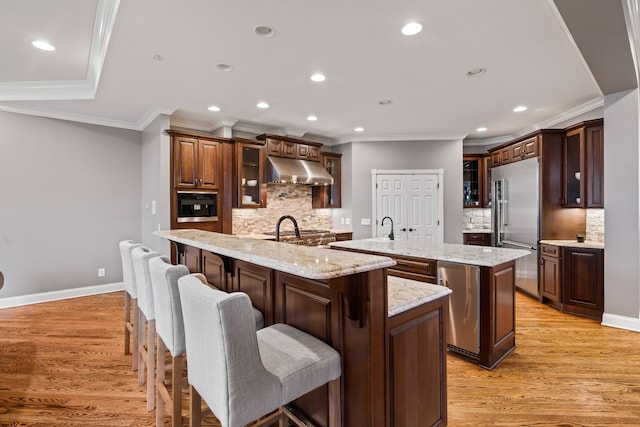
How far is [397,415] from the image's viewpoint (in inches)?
54.9

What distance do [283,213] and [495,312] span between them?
410 centimetres

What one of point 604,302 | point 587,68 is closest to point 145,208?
point 587,68

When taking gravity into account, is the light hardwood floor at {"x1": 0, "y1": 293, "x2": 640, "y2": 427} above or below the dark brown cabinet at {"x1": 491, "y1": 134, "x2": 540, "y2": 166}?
below

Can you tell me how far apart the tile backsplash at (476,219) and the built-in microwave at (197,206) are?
16.0ft

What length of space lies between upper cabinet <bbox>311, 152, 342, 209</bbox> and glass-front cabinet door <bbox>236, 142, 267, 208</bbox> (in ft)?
4.52

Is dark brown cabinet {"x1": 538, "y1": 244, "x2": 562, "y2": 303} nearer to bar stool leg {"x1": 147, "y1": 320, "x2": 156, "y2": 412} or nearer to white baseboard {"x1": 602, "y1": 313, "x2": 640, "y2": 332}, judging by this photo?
white baseboard {"x1": 602, "y1": 313, "x2": 640, "y2": 332}

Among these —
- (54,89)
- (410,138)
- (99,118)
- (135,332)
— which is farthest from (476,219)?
(54,89)

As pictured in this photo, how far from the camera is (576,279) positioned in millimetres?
3891

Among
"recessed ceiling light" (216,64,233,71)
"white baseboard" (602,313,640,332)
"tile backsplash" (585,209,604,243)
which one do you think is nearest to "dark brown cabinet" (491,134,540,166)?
"tile backsplash" (585,209,604,243)

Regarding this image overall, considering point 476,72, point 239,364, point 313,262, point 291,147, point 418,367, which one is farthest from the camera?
point 291,147

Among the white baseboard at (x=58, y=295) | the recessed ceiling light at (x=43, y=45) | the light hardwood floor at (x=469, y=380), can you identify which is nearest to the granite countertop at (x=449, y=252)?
the light hardwood floor at (x=469, y=380)

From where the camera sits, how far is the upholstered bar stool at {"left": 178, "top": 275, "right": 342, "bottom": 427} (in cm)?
104

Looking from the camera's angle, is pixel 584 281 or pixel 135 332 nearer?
pixel 135 332

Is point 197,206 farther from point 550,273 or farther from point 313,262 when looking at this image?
point 550,273
